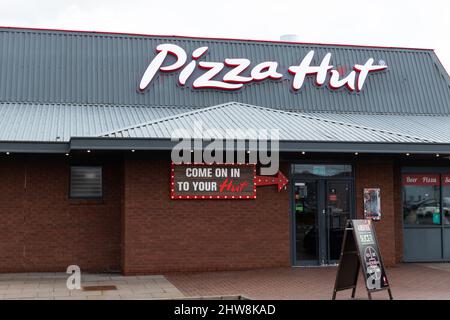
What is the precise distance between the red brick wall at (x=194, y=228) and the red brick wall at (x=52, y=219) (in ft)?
4.29

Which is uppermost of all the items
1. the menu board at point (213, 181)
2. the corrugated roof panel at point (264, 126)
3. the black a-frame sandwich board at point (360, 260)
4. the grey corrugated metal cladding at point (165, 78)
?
the grey corrugated metal cladding at point (165, 78)

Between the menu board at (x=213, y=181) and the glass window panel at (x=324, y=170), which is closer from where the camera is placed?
the menu board at (x=213, y=181)

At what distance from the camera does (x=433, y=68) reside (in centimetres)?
2142

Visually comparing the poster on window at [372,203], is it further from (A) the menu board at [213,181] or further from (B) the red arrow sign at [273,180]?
(A) the menu board at [213,181]

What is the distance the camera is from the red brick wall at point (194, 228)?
49.6ft

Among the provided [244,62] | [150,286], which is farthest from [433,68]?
[150,286]

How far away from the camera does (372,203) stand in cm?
1661

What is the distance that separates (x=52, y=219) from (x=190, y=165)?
3.59 metres

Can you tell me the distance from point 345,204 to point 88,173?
6.42m

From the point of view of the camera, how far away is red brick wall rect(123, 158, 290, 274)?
49.6ft

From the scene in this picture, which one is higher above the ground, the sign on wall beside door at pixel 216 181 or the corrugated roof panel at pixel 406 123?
the corrugated roof panel at pixel 406 123

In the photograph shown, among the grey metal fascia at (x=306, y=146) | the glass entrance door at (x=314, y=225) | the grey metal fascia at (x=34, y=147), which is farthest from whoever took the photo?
the glass entrance door at (x=314, y=225)

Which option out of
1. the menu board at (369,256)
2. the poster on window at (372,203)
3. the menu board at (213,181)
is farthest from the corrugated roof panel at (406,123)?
the menu board at (369,256)

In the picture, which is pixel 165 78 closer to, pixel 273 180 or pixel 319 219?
pixel 273 180
